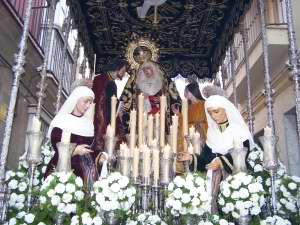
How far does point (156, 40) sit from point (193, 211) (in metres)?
4.38

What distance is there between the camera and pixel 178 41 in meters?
7.34

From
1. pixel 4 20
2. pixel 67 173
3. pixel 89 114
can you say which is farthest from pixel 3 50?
pixel 67 173

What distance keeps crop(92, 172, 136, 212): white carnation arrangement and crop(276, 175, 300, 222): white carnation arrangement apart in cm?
171

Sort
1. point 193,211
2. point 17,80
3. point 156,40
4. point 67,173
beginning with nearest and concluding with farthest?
1. point 193,211
2. point 67,173
3. point 17,80
4. point 156,40

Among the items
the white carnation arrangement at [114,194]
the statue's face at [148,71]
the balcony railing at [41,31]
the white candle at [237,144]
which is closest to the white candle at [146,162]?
the white carnation arrangement at [114,194]

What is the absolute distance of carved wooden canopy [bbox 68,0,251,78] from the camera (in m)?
6.18

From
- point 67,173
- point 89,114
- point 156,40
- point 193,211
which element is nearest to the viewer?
point 193,211

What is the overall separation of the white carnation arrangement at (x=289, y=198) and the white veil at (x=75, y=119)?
2341mm

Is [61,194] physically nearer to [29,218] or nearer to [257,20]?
[29,218]

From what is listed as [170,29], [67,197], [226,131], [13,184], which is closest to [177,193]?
[67,197]

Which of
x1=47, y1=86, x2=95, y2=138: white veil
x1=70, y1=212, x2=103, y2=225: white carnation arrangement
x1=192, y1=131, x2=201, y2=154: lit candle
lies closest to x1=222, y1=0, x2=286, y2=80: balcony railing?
x1=192, y1=131, x2=201, y2=154: lit candle

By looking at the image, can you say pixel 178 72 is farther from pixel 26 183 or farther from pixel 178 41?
pixel 26 183

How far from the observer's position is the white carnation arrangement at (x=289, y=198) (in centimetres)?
422

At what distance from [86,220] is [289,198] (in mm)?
2214
